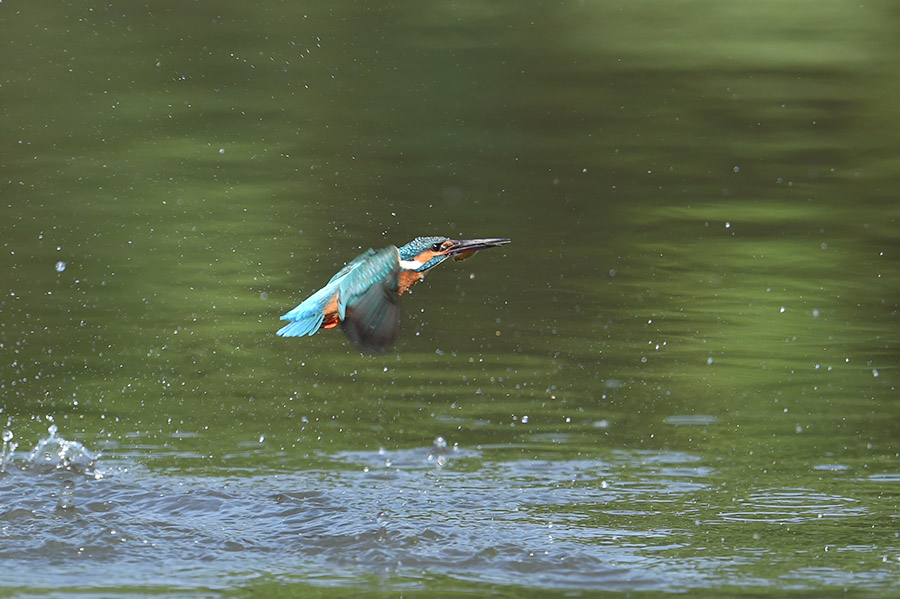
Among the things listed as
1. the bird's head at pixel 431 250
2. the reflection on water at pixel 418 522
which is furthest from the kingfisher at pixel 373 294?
the reflection on water at pixel 418 522

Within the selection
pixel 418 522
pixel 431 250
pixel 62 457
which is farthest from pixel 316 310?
pixel 62 457

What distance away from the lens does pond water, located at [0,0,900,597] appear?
375 cm

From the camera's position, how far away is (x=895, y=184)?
746cm

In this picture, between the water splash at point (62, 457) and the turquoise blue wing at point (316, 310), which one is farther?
the water splash at point (62, 457)

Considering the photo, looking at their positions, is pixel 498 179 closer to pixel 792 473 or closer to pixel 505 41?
pixel 505 41

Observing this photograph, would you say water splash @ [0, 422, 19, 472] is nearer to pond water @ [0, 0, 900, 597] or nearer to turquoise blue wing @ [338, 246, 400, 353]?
pond water @ [0, 0, 900, 597]

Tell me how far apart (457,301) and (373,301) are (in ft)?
7.98

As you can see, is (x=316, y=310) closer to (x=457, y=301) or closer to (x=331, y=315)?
(x=331, y=315)

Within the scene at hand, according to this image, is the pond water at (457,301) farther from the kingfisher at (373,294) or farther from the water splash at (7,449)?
the kingfisher at (373,294)

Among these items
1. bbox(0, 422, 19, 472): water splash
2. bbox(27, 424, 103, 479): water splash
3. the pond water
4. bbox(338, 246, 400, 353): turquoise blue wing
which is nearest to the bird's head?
bbox(338, 246, 400, 353): turquoise blue wing

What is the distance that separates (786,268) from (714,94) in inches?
102

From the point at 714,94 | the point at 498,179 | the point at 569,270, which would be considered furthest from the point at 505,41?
the point at 569,270

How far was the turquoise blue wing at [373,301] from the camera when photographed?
3.51 m

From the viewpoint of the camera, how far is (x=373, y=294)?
3.61m
